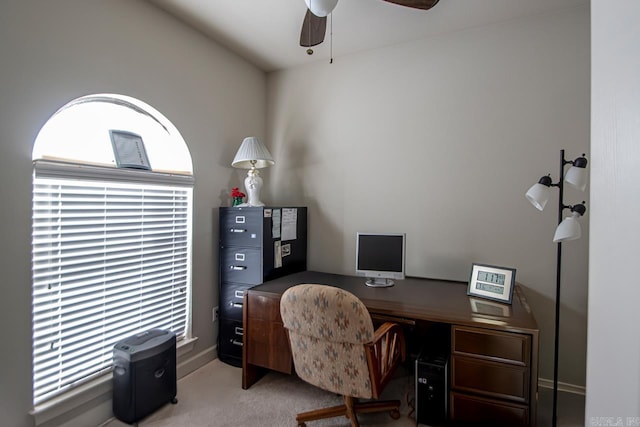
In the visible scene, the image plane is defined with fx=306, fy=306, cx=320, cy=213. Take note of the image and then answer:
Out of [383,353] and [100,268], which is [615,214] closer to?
[383,353]

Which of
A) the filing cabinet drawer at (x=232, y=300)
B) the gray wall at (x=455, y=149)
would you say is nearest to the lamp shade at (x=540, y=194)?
the gray wall at (x=455, y=149)

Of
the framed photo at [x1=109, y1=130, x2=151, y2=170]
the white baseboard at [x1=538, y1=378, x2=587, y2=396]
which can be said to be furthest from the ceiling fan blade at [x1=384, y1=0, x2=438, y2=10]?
the white baseboard at [x1=538, y1=378, x2=587, y2=396]

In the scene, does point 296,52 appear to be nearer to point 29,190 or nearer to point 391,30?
point 391,30

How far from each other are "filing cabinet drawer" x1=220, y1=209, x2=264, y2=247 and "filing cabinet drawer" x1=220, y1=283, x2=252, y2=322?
362 mm

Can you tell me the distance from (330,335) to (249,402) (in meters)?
0.99

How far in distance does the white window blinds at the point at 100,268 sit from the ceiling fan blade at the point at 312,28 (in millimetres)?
1381

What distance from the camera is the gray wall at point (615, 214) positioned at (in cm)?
44

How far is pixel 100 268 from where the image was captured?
1948mm

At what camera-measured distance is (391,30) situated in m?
2.46

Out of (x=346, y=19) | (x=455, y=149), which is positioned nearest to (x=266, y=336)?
(x=455, y=149)

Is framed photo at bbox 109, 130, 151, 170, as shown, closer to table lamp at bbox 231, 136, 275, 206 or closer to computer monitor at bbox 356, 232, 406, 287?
table lamp at bbox 231, 136, 275, 206

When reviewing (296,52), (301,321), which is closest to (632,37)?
(301,321)

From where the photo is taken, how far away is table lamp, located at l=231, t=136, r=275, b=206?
2.61 meters

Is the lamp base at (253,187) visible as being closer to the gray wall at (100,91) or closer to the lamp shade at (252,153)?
the lamp shade at (252,153)
